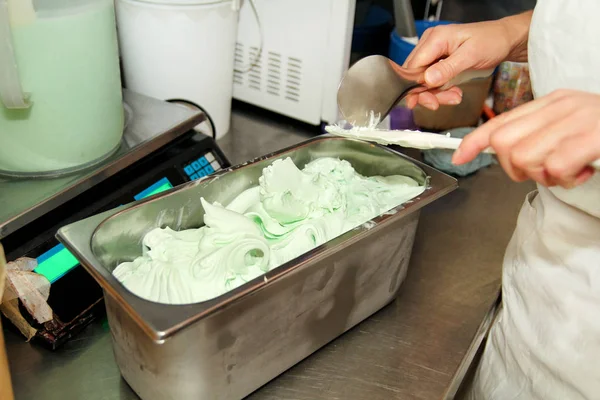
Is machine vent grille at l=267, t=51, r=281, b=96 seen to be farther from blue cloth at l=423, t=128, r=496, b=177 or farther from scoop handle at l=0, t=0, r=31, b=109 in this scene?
scoop handle at l=0, t=0, r=31, b=109

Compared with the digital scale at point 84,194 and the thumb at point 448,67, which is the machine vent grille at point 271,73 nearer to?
the digital scale at point 84,194

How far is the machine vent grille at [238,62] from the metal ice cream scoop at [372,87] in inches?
21.5

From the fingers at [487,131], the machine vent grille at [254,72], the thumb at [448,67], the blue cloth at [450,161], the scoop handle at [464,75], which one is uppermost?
the fingers at [487,131]

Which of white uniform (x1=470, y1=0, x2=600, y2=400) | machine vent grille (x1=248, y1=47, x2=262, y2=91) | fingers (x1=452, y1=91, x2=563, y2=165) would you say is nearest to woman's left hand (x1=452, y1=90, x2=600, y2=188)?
fingers (x1=452, y1=91, x2=563, y2=165)

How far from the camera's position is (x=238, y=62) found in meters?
1.30

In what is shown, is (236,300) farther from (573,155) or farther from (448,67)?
(448,67)

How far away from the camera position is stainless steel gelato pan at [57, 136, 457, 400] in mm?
568

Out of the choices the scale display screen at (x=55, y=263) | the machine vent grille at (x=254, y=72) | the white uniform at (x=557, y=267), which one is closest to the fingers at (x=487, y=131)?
the white uniform at (x=557, y=267)

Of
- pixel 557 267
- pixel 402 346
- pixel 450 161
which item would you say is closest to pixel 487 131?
pixel 557 267

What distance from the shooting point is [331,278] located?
683 millimetres

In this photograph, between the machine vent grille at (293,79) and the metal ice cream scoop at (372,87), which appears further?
the machine vent grille at (293,79)

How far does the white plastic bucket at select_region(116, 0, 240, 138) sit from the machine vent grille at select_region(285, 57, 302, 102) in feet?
0.43

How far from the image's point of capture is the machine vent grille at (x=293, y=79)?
1203 mm

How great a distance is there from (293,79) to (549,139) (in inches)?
31.7
